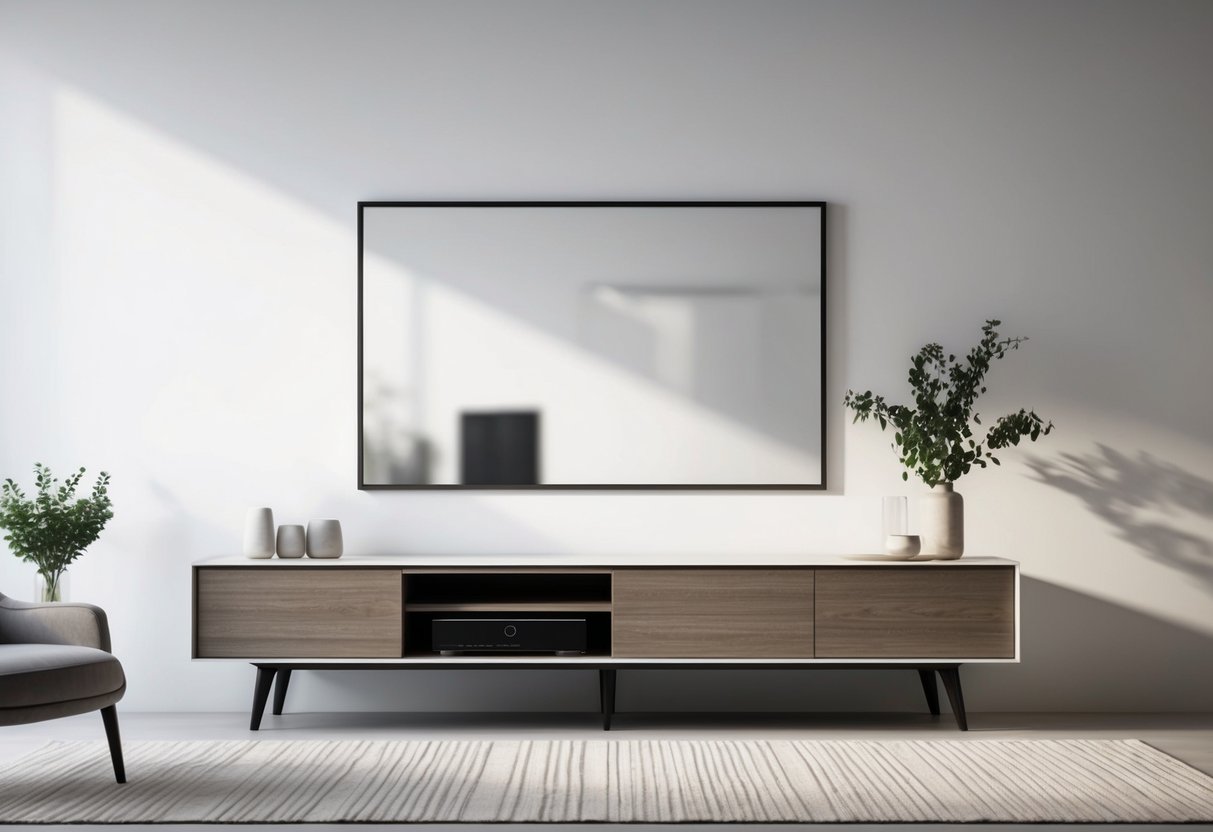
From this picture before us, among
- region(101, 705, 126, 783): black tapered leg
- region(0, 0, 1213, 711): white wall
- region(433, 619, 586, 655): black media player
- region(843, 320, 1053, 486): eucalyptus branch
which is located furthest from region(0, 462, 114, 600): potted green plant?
region(843, 320, 1053, 486): eucalyptus branch

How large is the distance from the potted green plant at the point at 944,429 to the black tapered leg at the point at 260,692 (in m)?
2.21

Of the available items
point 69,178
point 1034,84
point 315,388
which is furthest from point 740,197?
→ point 69,178

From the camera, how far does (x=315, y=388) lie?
4.18 meters

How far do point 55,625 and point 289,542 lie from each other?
82 centimetres

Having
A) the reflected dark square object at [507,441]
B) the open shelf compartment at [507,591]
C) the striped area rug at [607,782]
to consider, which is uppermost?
the reflected dark square object at [507,441]

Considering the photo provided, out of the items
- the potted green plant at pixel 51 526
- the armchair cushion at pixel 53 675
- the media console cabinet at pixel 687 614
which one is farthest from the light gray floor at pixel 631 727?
the armchair cushion at pixel 53 675

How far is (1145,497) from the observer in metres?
4.16

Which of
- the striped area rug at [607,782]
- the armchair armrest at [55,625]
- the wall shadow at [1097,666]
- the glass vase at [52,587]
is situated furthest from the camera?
the wall shadow at [1097,666]

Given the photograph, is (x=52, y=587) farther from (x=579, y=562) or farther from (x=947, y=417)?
(x=947, y=417)

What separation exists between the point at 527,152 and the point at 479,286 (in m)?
0.53

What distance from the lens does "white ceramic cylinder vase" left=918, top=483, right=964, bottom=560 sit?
3873 millimetres

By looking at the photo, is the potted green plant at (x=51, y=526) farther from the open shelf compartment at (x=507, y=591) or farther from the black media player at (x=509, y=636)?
the black media player at (x=509, y=636)

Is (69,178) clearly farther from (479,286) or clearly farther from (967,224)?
(967,224)

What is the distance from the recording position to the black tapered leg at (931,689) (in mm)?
4012
